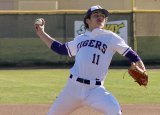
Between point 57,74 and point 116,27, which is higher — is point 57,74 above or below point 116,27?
below

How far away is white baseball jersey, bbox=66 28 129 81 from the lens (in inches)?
230

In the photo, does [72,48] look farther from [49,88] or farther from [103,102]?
[49,88]

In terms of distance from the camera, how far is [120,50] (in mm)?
5902

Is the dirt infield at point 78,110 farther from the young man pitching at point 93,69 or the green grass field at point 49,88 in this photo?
the young man pitching at point 93,69

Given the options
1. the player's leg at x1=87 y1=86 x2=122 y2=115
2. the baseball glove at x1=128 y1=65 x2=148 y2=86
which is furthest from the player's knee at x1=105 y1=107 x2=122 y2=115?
the baseball glove at x1=128 y1=65 x2=148 y2=86

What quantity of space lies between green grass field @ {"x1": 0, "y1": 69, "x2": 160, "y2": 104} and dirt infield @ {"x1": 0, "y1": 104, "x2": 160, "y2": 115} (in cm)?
56

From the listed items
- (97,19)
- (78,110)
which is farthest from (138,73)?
(78,110)

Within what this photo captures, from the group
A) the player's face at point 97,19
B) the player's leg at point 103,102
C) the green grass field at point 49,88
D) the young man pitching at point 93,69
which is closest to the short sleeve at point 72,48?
the young man pitching at point 93,69

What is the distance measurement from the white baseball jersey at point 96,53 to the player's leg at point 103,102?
0.56 ft

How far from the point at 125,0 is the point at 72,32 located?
14269 millimetres

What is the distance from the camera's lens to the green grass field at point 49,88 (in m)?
11.0

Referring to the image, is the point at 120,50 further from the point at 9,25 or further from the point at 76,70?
the point at 9,25

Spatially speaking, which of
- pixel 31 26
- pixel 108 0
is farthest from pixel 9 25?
pixel 108 0

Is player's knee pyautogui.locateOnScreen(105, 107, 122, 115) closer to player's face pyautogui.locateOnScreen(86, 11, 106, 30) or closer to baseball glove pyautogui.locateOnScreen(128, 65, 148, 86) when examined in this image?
baseball glove pyautogui.locateOnScreen(128, 65, 148, 86)
